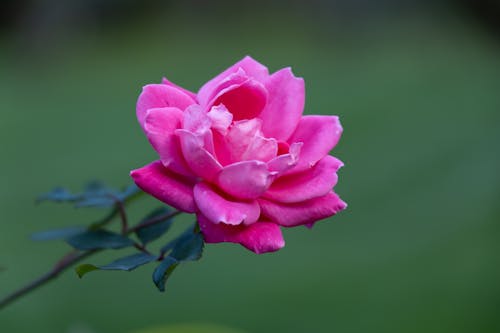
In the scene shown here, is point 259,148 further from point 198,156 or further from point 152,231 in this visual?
point 152,231

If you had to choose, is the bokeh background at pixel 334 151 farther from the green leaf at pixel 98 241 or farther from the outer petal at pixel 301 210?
the outer petal at pixel 301 210

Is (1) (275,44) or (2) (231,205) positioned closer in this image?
(2) (231,205)

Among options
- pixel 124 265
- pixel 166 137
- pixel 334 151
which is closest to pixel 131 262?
pixel 124 265

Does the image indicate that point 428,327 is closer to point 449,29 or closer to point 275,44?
point 275,44

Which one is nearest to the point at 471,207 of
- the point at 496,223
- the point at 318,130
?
the point at 496,223

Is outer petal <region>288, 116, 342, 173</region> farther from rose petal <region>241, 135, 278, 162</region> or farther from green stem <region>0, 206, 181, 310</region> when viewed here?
green stem <region>0, 206, 181, 310</region>

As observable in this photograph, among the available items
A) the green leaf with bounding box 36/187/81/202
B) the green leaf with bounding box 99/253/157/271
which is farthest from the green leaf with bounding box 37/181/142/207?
the green leaf with bounding box 99/253/157/271

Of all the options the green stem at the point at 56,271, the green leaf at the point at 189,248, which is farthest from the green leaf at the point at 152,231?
the green leaf at the point at 189,248
